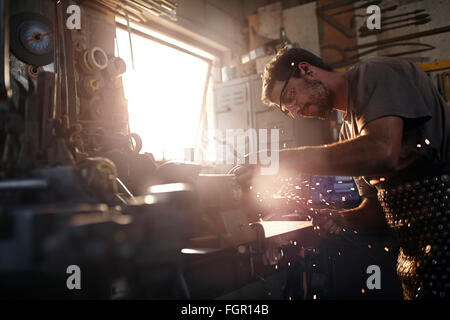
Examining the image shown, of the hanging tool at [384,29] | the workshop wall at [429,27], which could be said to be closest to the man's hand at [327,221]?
the workshop wall at [429,27]

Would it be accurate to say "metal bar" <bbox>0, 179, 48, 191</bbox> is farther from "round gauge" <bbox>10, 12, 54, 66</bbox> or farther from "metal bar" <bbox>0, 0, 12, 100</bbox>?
"round gauge" <bbox>10, 12, 54, 66</bbox>

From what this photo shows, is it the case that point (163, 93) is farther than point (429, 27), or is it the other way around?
point (163, 93)

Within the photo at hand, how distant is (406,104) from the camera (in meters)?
1.15

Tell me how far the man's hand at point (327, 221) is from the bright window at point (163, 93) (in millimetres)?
1938

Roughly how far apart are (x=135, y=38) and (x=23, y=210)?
10.9 feet

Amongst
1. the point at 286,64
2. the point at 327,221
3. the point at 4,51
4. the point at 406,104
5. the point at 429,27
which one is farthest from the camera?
the point at 429,27

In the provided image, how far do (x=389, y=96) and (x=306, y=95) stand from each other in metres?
0.42

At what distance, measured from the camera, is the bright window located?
3.38 metres

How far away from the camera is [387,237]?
1922 millimetres

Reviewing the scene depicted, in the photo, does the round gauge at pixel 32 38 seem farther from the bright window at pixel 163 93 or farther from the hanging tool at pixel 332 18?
the hanging tool at pixel 332 18

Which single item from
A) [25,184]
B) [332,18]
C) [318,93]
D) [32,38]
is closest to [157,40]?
[32,38]

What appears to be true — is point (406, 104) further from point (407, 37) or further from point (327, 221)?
point (407, 37)
